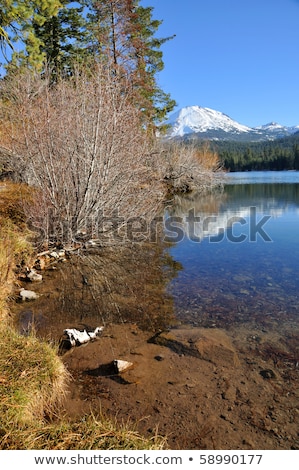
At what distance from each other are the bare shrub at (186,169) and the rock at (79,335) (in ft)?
65.5

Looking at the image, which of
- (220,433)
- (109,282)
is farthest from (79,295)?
(220,433)

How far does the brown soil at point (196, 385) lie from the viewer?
2.81 metres

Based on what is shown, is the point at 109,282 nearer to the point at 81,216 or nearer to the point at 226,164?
the point at 81,216

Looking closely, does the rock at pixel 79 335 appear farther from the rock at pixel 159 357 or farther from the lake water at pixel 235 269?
the lake water at pixel 235 269

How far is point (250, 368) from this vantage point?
376cm

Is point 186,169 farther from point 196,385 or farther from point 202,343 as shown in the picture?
point 196,385

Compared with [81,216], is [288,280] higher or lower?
lower

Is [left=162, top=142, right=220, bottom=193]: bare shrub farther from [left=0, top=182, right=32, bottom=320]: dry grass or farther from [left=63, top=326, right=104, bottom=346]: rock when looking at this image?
[left=63, top=326, right=104, bottom=346]: rock

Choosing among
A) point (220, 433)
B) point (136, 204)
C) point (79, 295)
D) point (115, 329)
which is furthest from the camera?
point (136, 204)

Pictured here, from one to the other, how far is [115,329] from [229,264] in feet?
14.2

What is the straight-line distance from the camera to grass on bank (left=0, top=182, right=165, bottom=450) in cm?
220

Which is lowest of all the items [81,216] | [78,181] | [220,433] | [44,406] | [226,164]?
[220,433]

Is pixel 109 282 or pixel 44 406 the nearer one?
pixel 44 406

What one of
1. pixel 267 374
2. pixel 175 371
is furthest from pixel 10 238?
pixel 267 374
